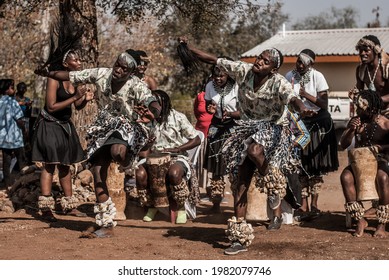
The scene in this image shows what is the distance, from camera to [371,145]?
7.58m

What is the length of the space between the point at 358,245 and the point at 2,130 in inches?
270

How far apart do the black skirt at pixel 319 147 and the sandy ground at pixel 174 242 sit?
0.65 metres

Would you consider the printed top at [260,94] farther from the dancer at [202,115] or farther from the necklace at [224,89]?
the dancer at [202,115]

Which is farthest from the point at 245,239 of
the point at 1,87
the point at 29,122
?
the point at 29,122

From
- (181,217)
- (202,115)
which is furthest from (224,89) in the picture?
(181,217)

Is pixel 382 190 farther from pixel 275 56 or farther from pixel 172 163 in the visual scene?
pixel 172 163

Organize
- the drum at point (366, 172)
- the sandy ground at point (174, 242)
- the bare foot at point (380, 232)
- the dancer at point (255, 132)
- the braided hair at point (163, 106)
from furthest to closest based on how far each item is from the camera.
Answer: the braided hair at point (163, 106) < the drum at point (366, 172) < the bare foot at point (380, 232) < the dancer at point (255, 132) < the sandy ground at point (174, 242)

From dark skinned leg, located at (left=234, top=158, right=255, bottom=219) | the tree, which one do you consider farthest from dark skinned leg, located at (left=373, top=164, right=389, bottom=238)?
the tree

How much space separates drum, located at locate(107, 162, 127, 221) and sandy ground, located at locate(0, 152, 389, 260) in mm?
157

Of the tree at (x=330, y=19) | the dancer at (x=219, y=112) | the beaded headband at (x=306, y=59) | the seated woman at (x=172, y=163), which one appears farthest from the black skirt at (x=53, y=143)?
the tree at (x=330, y=19)

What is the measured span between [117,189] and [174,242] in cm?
189

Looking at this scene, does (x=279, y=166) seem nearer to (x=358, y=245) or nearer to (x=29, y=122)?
(x=358, y=245)

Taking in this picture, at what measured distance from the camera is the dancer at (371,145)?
291 inches

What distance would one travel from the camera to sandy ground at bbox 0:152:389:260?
6.63 metres
